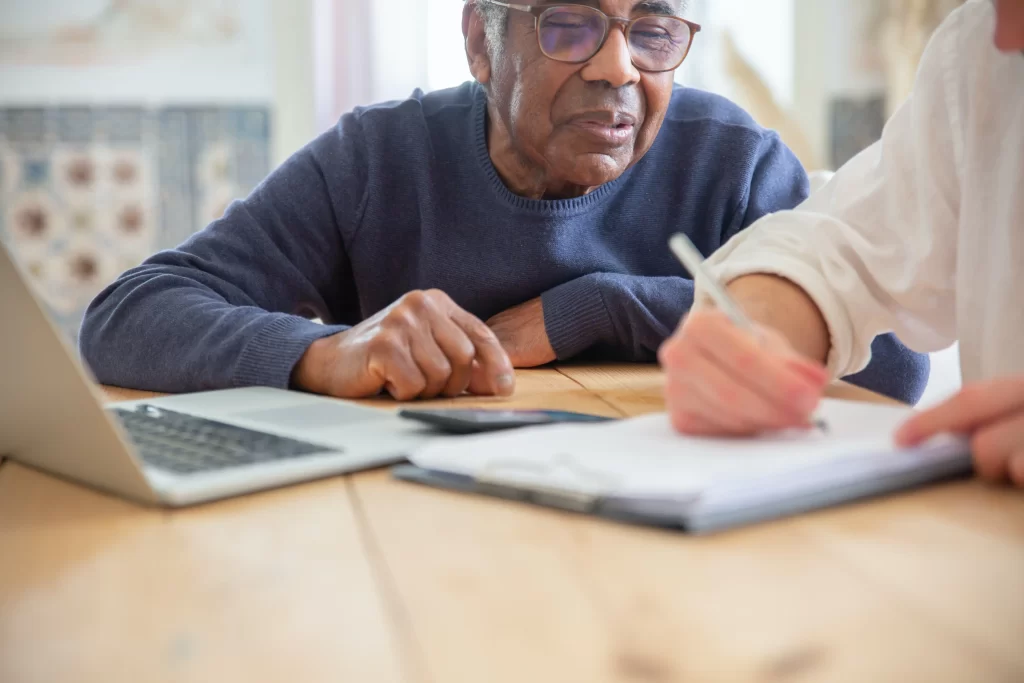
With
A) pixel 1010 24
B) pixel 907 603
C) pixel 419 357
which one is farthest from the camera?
pixel 419 357

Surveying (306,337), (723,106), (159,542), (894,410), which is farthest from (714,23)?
(159,542)

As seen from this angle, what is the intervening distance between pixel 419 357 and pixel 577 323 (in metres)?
0.35

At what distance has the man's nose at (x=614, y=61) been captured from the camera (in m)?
1.36

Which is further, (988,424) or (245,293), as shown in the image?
(245,293)

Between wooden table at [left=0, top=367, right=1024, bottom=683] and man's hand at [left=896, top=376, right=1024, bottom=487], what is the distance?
0.02 metres

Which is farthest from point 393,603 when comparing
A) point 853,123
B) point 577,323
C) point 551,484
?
point 853,123

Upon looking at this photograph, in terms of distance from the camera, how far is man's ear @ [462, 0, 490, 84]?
1.54 meters

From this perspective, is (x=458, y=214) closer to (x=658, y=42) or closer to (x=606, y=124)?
(x=606, y=124)

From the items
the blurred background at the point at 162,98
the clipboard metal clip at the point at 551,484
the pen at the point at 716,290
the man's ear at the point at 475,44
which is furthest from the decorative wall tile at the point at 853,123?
the clipboard metal clip at the point at 551,484

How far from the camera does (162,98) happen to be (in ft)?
10.4

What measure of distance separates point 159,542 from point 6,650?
0.14 meters

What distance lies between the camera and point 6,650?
0.41m

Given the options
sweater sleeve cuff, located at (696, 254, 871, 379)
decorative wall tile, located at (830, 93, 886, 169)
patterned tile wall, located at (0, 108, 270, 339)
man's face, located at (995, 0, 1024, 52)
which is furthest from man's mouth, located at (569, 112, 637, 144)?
decorative wall tile, located at (830, 93, 886, 169)

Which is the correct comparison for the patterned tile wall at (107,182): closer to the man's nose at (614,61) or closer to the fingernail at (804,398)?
the man's nose at (614,61)
